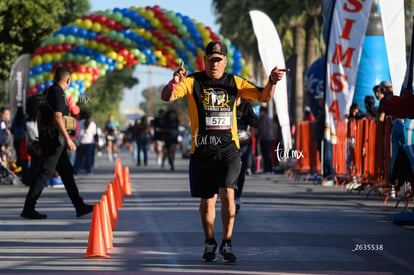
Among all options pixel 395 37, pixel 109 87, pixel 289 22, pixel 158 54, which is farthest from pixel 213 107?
pixel 109 87

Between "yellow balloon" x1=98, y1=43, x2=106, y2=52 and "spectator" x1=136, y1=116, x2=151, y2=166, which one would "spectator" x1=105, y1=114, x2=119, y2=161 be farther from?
"yellow balloon" x1=98, y1=43, x2=106, y2=52

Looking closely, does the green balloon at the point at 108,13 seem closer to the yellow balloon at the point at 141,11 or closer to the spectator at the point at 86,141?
the yellow balloon at the point at 141,11

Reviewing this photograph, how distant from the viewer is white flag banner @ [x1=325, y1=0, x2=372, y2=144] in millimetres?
19094

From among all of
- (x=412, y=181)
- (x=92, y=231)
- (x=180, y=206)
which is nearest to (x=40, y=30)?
(x=180, y=206)

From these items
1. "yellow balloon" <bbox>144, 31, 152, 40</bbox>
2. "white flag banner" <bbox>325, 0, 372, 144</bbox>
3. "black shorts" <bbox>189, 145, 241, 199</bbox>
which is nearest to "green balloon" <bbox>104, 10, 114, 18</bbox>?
"yellow balloon" <bbox>144, 31, 152, 40</bbox>

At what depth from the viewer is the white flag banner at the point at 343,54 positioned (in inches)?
752

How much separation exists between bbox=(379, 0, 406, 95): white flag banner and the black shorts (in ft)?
17.8

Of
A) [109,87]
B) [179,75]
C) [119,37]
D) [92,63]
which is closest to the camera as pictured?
[179,75]

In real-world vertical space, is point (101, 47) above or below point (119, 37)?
below

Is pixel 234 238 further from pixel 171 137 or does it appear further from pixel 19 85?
pixel 171 137

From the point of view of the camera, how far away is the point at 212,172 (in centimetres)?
952

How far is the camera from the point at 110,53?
28.6 meters

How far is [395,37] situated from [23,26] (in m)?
20.0

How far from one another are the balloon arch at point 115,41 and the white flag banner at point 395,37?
41.7ft
